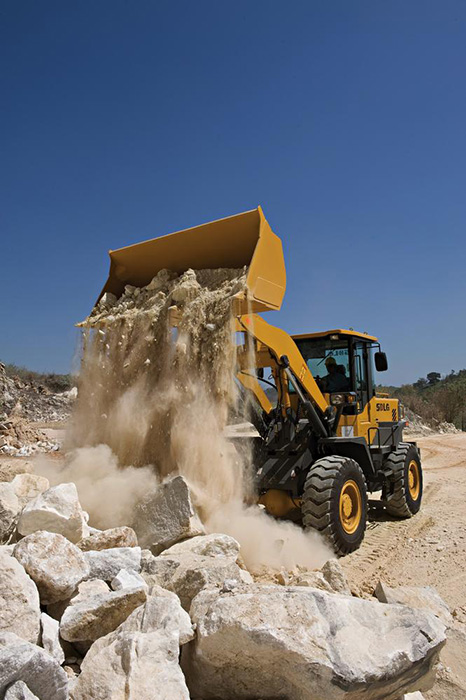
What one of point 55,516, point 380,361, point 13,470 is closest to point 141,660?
point 55,516

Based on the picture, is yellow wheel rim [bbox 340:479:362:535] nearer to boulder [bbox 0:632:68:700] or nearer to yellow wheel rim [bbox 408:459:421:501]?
yellow wheel rim [bbox 408:459:421:501]

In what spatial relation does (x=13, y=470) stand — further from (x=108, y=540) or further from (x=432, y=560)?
(x=432, y=560)

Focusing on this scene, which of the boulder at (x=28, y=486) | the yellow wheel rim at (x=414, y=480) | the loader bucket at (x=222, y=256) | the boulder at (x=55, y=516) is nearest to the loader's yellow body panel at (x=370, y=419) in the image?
the yellow wheel rim at (x=414, y=480)

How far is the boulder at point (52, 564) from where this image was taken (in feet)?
10.3

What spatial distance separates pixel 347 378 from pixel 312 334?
2.48 ft

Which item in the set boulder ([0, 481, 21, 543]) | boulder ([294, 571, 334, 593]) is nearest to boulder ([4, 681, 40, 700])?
boulder ([0, 481, 21, 543])

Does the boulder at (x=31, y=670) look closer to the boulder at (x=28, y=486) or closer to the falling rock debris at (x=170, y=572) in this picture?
the falling rock debris at (x=170, y=572)

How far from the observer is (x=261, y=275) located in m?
5.88

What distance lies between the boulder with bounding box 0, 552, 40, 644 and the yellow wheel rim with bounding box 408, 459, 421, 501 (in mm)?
6870

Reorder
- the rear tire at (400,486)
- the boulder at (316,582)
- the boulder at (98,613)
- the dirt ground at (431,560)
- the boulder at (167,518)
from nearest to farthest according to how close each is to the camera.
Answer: the boulder at (98,613)
the dirt ground at (431,560)
the boulder at (316,582)
the boulder at (167,518)
the rear tire at (400,486)

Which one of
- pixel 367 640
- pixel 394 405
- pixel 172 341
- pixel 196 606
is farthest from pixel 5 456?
pixel 367 640

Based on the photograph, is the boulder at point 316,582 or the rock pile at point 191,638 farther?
the boulder at point 316,582

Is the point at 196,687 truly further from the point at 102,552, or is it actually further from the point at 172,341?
the point at 172,341

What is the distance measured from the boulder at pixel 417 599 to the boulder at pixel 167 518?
5.51ft
